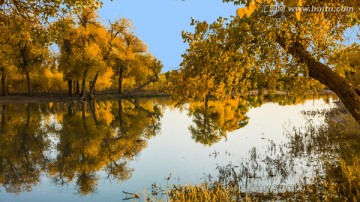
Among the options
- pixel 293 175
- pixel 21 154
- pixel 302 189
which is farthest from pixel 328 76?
pixel 21 154

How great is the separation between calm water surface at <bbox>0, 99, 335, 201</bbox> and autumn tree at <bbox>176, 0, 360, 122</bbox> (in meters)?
3.90

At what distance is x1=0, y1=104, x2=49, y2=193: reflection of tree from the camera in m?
17.5

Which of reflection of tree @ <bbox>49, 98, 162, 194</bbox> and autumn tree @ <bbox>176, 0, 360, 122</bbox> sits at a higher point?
autumn tree @ <bbox>176, 0, 360, 122</bbox>

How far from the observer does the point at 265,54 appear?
479 inches

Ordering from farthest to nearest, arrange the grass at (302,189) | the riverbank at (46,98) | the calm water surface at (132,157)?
the riverbank at (46,98)
the calm water surface at (132,157)
the grass at (302,189)

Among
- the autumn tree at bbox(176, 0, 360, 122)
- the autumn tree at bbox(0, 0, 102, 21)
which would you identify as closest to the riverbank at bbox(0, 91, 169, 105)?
the autumn tree at bbox(0, 0, 102, 21)

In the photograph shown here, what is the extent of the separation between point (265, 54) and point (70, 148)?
16421 mm

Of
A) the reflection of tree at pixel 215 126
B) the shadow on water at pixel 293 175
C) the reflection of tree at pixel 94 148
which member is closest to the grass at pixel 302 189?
the shadow on water at pixel 293 175

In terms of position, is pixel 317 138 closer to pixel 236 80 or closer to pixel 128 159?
pixel 128 159

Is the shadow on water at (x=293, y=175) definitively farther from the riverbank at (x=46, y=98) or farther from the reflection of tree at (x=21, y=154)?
the riverbank at (x=46, y=98)

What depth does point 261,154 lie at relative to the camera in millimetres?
20859

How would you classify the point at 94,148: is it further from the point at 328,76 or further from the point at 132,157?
the point at 328,76

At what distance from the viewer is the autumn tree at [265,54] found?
11734 millimetres

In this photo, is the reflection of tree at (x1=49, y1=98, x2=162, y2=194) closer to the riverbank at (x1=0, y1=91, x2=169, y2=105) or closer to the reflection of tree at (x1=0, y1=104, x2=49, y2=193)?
the reflection of tree at (x1=0, y1=104, x2=49, y2=193)
